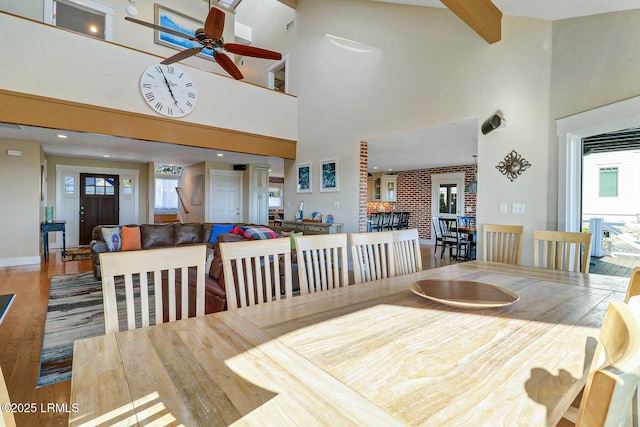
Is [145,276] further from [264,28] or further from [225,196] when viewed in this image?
[264,28]

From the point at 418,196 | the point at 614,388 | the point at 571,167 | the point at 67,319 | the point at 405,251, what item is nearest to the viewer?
the point at 614,388

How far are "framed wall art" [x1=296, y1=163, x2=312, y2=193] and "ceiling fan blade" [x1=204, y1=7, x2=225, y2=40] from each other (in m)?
3.31

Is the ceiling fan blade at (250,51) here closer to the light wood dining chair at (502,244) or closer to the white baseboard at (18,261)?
the light wood dining chair at (502,244)

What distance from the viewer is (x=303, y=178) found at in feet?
21.0

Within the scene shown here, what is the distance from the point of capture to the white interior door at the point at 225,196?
26.5 feet

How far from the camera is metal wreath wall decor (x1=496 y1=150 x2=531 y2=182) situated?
10.9ft

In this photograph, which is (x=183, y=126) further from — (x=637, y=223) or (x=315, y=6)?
(x=637, y=223)

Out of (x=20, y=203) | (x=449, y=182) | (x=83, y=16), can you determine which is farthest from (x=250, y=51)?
(x=449, y=182)

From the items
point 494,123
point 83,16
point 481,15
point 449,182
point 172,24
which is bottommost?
point 449,182

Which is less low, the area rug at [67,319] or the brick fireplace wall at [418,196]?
the brick fireplace wall at [418,196]

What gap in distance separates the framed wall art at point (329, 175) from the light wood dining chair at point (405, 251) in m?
3.35

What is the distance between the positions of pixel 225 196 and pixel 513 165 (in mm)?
6854

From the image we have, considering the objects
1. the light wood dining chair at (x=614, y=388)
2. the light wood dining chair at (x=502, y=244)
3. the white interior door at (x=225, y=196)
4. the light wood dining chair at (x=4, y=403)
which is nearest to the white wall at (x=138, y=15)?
the white interior door at (x=225, y=196)

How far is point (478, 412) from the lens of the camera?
67cm
